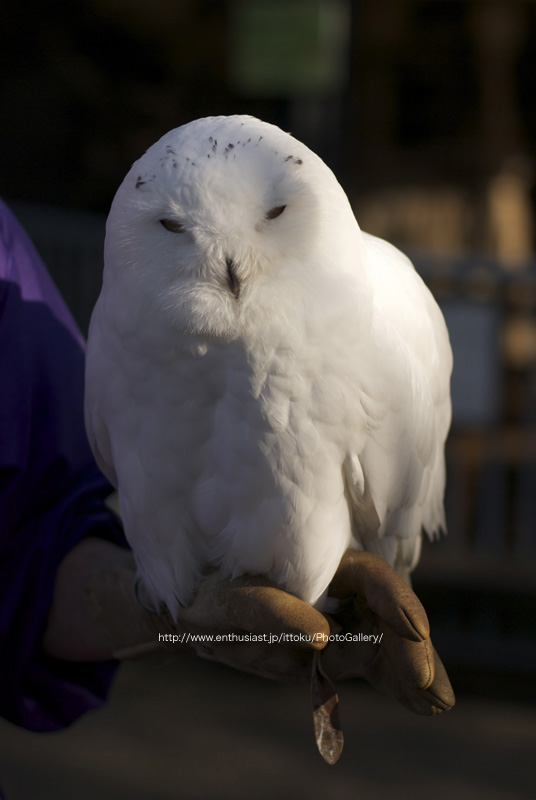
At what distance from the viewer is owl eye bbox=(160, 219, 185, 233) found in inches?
46.0

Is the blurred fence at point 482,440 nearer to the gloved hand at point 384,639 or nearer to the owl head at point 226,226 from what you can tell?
the gloved hand at point 384,639

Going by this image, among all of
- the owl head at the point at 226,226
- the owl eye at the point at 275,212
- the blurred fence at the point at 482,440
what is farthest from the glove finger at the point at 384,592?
the blurred fence at the point at 482,440

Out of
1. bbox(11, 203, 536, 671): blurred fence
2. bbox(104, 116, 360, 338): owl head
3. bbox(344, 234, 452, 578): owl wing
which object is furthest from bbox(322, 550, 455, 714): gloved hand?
bbox(11, 203, 536, 671): blurred fence

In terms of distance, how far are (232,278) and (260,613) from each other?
0.48m

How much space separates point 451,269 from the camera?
11.8 feet

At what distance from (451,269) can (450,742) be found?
1.92m

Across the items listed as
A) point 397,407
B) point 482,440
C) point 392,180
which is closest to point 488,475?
point 482,440

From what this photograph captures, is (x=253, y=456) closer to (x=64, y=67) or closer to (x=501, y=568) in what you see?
(x=501, y=568)

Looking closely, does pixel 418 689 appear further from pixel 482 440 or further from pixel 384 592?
pixel 482 440

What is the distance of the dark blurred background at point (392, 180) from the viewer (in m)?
3.55

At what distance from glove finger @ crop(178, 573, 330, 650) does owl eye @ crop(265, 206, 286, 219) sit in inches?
21.5

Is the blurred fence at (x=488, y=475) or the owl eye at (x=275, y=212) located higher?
the owl eye at (x=275, y=212)

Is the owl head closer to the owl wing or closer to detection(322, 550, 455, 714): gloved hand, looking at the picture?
the owl wing

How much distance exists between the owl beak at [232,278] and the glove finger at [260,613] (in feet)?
1.47
